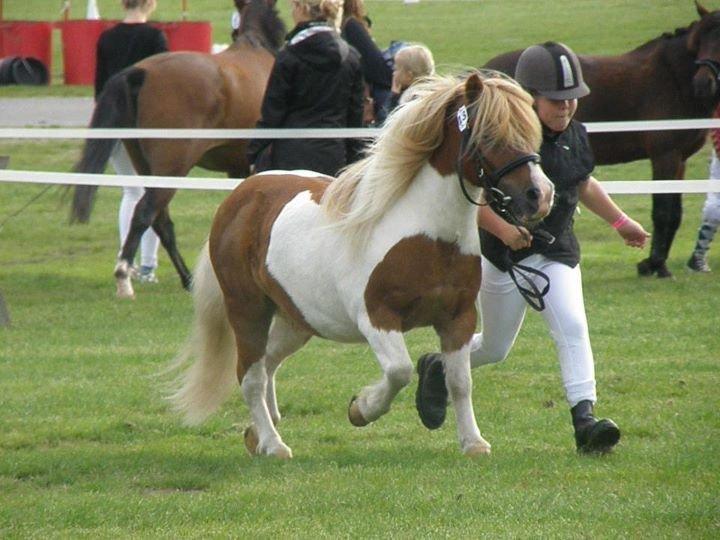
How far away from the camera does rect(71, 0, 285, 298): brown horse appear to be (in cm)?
1181

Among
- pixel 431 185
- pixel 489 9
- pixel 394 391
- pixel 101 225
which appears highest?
pixel 431 185

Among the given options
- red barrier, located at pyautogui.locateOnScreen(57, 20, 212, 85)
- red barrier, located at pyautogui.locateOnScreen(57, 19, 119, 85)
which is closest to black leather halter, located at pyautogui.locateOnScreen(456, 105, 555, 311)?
red barrier, located at pyautogui.locateOnScreen(57, 20, 212, 85)

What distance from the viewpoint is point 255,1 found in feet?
40.3

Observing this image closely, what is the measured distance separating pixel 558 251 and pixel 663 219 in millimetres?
5729

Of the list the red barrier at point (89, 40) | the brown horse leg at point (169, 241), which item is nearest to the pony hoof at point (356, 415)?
the brown horse leg at point (169, 241)

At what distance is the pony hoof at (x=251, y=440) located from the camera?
6.64 meters

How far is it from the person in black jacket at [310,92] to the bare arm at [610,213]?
250cm

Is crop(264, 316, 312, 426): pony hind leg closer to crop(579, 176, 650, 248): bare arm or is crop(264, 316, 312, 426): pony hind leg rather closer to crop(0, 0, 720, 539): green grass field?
crop(0, 0, 720, 539): green grass field

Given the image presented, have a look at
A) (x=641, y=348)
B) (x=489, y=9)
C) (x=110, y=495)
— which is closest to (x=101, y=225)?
(x=641, y=348)

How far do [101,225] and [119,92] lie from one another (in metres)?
4.33

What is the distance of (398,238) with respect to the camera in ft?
19.2

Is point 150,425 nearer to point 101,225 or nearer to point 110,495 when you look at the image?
point 110,495

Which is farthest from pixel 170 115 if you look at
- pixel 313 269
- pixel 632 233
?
pixel 632 233

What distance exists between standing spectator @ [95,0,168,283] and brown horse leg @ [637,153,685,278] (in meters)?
4.19
